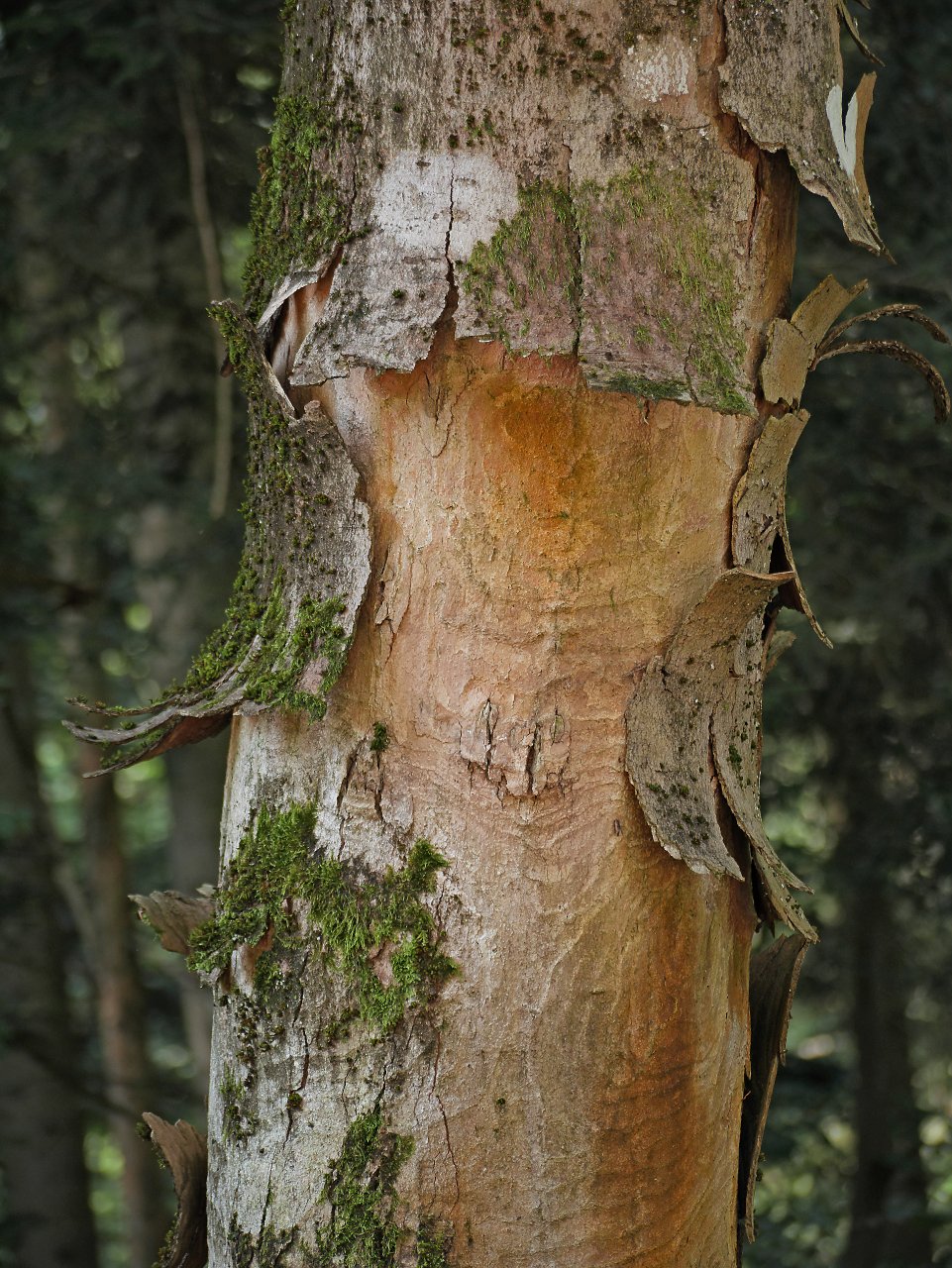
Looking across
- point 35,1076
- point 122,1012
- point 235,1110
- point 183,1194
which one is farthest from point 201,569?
point 235,1110

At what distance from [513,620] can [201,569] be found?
168 inches

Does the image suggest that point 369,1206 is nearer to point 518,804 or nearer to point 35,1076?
point 518,804

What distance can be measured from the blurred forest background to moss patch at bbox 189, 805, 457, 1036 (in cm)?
242

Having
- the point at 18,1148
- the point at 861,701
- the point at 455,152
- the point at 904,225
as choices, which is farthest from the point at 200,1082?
the point at 455,152

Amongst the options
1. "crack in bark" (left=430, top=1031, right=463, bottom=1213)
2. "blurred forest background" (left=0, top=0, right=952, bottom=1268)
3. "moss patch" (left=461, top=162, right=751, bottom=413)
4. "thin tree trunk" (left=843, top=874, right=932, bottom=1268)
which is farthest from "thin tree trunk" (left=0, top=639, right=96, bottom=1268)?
"moss patch" (left=461, top=162, right=751, bottom=413)

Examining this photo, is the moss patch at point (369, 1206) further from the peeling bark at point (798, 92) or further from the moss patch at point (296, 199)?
the peeling bark at point (798, 92)

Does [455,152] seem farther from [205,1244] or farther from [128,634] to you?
[128,634]

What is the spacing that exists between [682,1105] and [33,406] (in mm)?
7182

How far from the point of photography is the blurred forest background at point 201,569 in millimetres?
3994

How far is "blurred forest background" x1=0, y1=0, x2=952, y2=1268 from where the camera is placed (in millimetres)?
3994

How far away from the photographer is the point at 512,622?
1.33 m

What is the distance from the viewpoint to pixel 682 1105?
4.59 feet

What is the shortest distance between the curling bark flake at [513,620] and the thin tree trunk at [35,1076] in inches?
177

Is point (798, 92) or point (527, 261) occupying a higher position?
point (798, 92)
